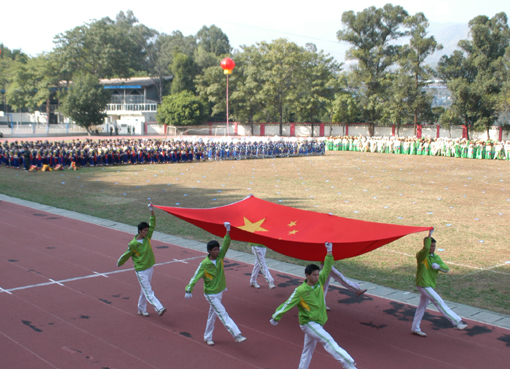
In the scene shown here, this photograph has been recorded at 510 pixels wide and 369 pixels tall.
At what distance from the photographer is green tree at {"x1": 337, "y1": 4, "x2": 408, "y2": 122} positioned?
51.9 meters

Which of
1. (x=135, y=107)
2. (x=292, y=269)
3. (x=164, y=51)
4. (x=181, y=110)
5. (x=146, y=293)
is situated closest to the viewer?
(x=146, y=293)

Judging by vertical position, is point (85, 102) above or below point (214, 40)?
below

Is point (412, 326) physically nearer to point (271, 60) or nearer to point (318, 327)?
point (318, 327)

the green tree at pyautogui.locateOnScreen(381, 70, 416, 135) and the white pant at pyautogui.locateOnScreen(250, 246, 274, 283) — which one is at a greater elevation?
the green tree at pyautogui.locateOnScreen(381, 70, 416, 135)

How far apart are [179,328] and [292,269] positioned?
11.0 feet

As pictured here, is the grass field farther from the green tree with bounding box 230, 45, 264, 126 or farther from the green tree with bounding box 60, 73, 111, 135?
the green tree with bounding box 60, 73, 111, 135

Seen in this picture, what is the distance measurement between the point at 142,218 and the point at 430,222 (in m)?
8.36

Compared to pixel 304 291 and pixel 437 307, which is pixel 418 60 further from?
pixel 304 291

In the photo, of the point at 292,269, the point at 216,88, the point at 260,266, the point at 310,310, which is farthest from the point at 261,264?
the point at 216,88

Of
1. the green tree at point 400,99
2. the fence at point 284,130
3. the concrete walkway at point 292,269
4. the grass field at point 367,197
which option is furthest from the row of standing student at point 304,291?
the fence at point 284,130

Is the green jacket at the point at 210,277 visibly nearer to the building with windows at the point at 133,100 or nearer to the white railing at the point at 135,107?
the building with windows at the point at 133,100

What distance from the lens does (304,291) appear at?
4707 mm

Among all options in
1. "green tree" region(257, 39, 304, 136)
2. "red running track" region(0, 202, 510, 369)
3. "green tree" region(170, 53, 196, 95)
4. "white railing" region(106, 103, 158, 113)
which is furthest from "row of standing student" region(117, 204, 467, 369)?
"white railing" region(106, 103, 158, 113)

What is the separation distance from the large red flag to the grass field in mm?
2067
